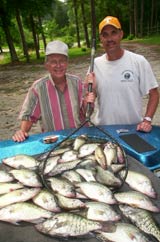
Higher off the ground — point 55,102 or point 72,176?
point 55,102

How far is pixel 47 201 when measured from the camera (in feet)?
7.45

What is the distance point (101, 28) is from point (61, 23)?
7659cm

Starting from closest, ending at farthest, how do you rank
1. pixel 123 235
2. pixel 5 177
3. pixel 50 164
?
pixel 123 235, pixel 5 177, pixel 50 164

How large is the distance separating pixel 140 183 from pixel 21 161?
1.02 m

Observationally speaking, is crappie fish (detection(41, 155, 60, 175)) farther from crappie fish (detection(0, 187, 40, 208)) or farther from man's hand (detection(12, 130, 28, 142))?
man's hand (detection(12, 130, 28, 142))

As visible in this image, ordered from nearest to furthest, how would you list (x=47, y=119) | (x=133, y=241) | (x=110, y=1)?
(x=133, y=241), (x=47, y=119), (x=110, y=1)

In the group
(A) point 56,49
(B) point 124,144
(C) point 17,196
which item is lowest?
(B) point 124,144

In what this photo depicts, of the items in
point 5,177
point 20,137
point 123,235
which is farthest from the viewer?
point 20,137

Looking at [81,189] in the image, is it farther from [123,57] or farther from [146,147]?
[123,57]

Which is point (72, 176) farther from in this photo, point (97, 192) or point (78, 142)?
point (78, 142)

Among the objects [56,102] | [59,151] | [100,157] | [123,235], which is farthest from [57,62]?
[123,235]

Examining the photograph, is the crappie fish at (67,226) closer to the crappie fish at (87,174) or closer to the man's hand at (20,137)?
the crappie fish at (87,174)

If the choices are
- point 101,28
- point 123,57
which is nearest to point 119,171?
point 123,57

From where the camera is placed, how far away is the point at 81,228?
2.03 metres
